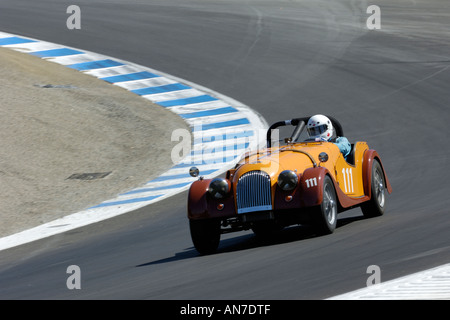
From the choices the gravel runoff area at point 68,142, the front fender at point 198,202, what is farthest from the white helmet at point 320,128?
the gravel runoff area at point 68,142

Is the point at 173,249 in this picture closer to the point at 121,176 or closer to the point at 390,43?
the point at 121,176

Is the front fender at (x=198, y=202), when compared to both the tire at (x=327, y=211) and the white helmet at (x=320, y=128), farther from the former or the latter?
the white helmet at (x=320, y=128)

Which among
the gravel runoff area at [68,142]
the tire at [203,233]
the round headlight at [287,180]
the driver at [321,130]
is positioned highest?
the driver at [321,130]

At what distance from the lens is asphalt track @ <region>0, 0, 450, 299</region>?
7816 millimetres

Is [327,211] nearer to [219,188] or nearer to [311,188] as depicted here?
[311,188]

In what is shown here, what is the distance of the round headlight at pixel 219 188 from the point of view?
940cm

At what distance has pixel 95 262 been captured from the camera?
10070 millimetres

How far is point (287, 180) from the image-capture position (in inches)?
360

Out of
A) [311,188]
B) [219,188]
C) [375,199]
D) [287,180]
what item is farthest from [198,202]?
[375,199]

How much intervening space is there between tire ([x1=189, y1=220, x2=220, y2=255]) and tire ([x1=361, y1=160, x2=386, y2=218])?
7.45 ft

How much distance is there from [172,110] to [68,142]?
3675mm

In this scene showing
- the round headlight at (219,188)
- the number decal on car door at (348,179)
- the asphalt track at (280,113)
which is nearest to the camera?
the asphalt track at (280,113)

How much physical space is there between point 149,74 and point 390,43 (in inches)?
294
